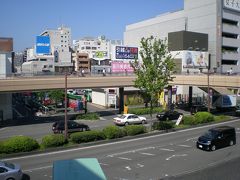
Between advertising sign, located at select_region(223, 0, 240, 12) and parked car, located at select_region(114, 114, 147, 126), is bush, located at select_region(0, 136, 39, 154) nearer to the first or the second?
parked car, located at select_region(114, 114, 147, 126)

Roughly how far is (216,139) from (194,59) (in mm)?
52341

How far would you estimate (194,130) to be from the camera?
36.7 metres

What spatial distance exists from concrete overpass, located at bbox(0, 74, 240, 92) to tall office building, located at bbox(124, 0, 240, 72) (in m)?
31.1

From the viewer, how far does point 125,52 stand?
5912cm

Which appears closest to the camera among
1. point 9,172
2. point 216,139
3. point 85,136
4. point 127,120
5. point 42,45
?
point 9,172

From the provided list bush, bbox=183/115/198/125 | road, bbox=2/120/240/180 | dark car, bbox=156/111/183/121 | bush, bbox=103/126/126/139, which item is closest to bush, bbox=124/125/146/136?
road, bbox=2/120/240/180

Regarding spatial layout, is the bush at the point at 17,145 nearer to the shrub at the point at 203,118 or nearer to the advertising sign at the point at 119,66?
the shrub at the point at 203,118

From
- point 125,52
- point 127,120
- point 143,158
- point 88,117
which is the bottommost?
point 143,158

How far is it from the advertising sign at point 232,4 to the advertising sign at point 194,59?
47.0ft

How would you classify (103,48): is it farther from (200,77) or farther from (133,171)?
(133,171)

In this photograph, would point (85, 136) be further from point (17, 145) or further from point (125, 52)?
point (125, 52)

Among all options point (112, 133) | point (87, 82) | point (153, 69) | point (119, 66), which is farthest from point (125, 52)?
point (112, 133)

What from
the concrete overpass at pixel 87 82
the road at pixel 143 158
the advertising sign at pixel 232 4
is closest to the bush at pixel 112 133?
the road at pixel 143 158

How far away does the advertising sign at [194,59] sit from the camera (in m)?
75.3
